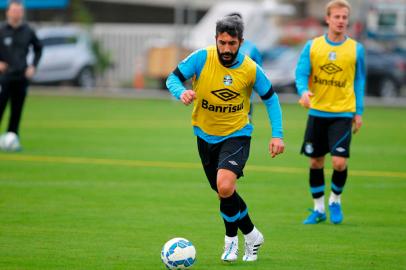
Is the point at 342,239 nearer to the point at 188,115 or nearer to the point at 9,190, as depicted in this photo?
the point at 9,190

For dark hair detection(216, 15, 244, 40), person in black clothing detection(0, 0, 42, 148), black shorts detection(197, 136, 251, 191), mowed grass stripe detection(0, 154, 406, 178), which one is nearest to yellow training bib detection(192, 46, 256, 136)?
black shorts detection(197, 136, 251, 191)

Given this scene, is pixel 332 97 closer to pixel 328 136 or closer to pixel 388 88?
pixel 328 136

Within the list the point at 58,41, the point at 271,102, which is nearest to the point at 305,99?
the point at 271,102

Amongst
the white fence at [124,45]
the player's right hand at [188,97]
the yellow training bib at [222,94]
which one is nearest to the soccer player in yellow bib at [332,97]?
the yellow training bib at [222,94]

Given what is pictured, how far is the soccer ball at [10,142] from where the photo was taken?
18438mm

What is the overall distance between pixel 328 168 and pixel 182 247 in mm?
8804

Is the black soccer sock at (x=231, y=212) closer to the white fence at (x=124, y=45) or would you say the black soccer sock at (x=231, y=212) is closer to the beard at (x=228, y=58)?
the beard at (x=228, y=58)

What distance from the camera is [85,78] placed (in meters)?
40.3

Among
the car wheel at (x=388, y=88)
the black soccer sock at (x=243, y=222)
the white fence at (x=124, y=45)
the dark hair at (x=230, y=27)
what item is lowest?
the white fence at (x=124, y=45)

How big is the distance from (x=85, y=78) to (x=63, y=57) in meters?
1.83

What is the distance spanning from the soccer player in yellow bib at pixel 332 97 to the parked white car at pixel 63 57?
27916 millimetres

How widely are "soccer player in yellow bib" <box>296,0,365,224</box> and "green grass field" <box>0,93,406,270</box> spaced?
0.48 metres

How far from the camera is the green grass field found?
9359mm

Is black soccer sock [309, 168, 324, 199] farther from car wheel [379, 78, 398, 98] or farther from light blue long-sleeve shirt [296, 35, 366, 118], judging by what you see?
car wheel [379, 78, 398, 98]
